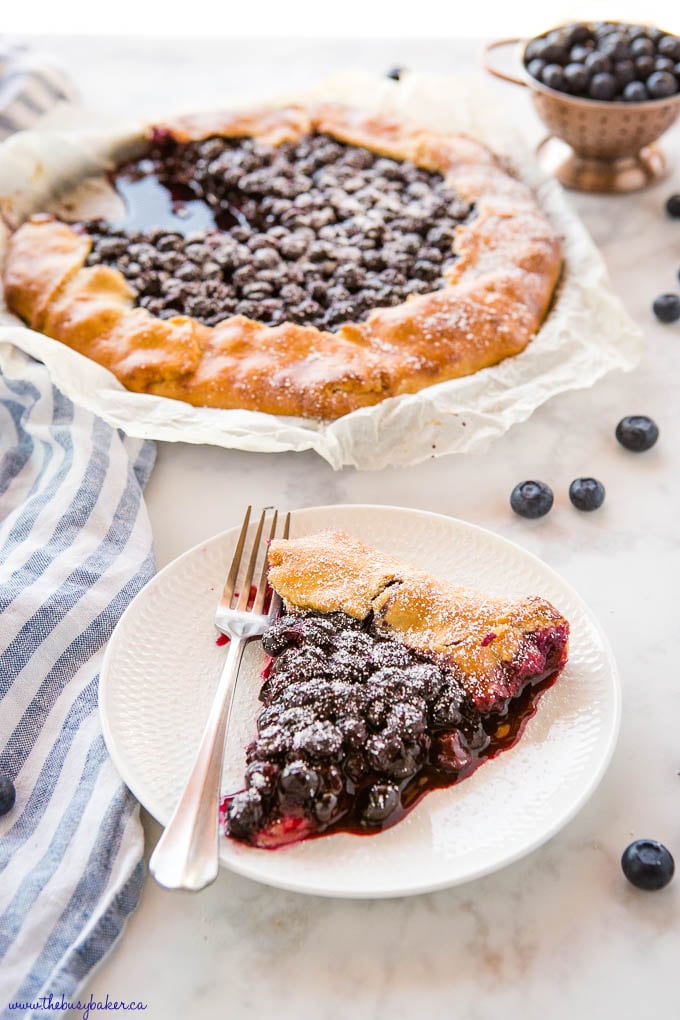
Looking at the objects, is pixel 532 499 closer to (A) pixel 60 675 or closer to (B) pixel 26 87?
(A) pixel 60 675

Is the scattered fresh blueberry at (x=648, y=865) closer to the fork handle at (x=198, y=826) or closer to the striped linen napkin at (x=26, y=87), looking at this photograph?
the fork handle at (x=198, y=826)

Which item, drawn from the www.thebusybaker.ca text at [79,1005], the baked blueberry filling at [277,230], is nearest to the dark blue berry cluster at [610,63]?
the baked blueberry filling at [277,230]

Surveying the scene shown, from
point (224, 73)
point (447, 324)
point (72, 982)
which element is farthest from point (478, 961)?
point (224, 73)

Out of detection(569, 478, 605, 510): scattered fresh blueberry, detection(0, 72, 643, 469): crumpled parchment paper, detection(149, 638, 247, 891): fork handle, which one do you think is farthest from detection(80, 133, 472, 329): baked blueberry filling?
detection(149, 638, 247, 891): fork handle

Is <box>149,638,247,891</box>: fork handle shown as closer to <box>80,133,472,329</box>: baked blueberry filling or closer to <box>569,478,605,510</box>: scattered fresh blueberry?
<box>569,478,605,510</box>: scattered fresh blueberry

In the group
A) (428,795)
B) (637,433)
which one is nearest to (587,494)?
(637,433)

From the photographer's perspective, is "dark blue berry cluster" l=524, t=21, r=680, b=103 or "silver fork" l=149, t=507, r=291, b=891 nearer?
"silver fork" l=149, t=507, r=291, b=891
